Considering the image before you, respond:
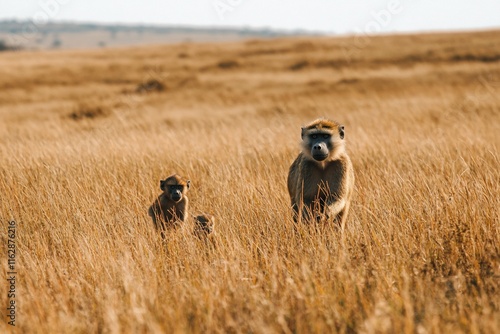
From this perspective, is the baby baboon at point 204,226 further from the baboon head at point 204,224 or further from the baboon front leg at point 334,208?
the baboon front leg at point 334,208

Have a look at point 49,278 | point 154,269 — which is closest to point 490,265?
point 154,269

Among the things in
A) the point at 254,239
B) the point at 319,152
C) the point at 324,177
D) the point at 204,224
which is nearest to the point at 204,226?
the point at 204,224

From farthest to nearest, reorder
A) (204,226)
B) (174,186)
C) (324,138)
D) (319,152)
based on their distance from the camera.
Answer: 1. (174,186)
2. (204,226)
3. (324,138)
4. (319,152)

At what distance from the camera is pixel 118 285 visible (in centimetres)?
421

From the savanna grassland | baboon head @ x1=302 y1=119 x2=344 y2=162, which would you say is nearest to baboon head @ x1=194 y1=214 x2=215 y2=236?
the savanna grassland

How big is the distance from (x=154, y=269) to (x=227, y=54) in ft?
126

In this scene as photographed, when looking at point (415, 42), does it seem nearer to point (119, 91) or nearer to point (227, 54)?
point (227, 54)

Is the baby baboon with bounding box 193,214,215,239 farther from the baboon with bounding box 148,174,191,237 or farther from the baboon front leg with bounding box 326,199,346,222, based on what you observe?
the baboon front leg with bounding box 326,199,346,222

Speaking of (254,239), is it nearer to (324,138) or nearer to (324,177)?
(324,177)

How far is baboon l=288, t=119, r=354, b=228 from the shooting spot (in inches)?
213

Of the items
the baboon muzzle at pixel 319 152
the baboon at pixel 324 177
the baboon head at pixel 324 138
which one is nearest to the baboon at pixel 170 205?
the baboon at pixel 324 177

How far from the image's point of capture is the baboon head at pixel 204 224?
19.0 ft

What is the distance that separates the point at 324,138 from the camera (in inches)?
217

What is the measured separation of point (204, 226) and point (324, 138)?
60.0 inches
